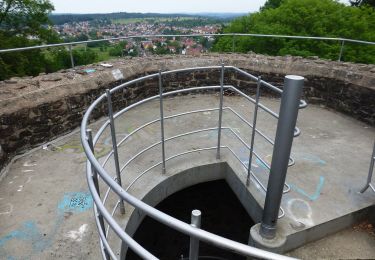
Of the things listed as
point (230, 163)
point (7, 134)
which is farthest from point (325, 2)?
point (7, 134)

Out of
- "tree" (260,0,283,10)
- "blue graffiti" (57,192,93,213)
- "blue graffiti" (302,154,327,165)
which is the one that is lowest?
"blue graffiti" (57,192,93,213)

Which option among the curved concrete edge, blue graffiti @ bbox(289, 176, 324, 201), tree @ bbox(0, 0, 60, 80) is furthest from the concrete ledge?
tree @ bbox(0, 0, 60, 80)

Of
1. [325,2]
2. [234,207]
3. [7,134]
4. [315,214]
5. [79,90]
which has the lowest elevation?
[234,207]

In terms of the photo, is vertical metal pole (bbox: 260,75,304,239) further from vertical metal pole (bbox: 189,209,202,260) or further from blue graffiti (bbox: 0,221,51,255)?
blue graffiti (bbox: 0,221,51,255)

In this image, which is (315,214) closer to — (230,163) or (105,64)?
(230,163)

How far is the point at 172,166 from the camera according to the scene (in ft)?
12.6

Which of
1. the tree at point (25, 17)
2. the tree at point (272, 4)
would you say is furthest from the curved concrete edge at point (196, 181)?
the tree at point (272, 4)

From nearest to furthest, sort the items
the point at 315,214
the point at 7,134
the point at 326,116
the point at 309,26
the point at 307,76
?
the point at 315,214 → the point at 7,134 → the point at 326,116 → the point at 307,76 → the point at 309,26

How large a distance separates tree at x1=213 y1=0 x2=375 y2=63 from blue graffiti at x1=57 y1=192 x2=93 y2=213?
1409 cm

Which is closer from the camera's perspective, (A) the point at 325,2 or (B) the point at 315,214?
(B) the point at 315,214

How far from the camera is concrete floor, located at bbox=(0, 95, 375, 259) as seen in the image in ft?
8.90

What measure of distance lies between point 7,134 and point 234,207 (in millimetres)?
3849

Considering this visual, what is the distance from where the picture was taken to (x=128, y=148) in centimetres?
422

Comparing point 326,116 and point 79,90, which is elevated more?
point 79,90
